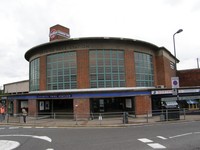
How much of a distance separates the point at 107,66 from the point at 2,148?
678 inches

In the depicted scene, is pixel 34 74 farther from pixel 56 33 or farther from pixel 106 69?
pixel 106 69

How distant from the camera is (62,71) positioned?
25719 millimetres

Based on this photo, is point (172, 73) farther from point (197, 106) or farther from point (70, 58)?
point (70, 58)

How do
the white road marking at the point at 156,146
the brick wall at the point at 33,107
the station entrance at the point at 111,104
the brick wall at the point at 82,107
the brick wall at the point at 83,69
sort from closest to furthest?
the white road marking at the point at 156,146 < the brick wall at the point at 82,107 < the brick wall at the point at 83,69 < the station entrance at the point at 111,104 < the brick wall at the point at 33,107

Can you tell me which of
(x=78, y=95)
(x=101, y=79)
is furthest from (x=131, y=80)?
(x=78, y=95)

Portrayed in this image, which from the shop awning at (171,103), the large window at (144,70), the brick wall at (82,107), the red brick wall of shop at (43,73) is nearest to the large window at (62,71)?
the red brick wall of shop at (43,73)

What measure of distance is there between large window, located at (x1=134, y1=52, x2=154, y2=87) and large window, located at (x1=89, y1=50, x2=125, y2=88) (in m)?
2.46

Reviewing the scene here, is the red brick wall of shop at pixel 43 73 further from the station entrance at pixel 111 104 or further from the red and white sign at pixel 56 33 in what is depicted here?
the station entrance at pixel 111 104

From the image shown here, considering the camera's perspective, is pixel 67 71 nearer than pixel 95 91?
No

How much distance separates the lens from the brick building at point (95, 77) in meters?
23.7

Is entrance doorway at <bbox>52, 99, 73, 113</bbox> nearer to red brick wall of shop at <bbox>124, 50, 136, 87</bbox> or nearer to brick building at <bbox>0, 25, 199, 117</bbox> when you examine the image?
brick building at <bbox>0, 25, 199, 117</bbox>

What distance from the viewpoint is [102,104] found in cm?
2538

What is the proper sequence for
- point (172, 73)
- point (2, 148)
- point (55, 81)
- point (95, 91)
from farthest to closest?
point (172, 73)
point (55, 81)
point (95, 91)
point (2, 148)

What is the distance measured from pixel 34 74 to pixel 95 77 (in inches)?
438
